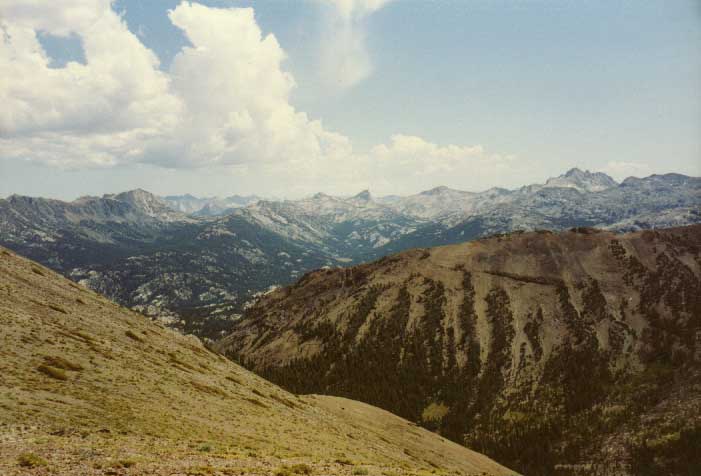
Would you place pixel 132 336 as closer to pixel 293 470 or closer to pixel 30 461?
pixel 30 461

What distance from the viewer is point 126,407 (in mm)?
39500

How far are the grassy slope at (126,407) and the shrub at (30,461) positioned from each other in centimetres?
6

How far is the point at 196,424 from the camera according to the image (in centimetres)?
4191

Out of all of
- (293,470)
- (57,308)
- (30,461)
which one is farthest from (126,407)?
(57,308)

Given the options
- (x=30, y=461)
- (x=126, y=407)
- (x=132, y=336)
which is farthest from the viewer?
(x=132, y=336)

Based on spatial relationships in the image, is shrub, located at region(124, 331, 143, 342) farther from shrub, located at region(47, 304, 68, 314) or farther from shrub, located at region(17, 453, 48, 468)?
shrub, located at region(17, 453, 48, 468)

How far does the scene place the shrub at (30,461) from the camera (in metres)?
23.0

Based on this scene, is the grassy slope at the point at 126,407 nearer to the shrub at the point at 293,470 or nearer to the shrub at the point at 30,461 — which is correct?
the shrub at the point at 30,461

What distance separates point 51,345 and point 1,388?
1594 cm

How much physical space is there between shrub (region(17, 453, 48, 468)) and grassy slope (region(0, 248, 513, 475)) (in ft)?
0.21

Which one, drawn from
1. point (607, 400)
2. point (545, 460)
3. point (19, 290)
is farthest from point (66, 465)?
point (607, 400)

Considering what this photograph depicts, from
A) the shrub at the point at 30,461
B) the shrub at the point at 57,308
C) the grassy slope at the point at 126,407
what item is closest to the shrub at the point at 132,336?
the grassy slope at the point at 126,407

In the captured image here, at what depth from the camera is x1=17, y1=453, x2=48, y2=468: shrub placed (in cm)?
2300

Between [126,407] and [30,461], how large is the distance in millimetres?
17178
